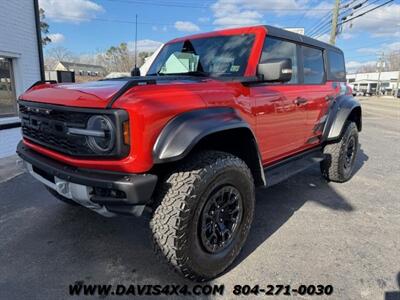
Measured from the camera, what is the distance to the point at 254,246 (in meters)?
2.95

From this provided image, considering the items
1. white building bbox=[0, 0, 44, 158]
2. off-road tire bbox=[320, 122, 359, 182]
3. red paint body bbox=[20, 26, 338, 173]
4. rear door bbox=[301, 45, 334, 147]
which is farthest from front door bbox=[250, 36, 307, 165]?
white building bbox=[0, 0, 44, 158]

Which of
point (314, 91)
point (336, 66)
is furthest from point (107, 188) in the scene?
point (336, 66)

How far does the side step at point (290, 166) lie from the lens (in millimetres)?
3235

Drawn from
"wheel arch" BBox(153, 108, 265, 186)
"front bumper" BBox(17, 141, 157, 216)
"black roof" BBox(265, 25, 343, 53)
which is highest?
"black roof" BBox(265, 25, 343, 53)

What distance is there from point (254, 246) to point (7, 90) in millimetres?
10152

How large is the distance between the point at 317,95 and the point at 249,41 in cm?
138

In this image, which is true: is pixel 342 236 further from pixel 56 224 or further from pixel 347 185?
pixel 56 224

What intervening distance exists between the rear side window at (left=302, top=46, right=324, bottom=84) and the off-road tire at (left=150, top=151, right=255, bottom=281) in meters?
2.11

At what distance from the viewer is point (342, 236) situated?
3.16m

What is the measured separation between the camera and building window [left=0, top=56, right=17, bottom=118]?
9898 mm

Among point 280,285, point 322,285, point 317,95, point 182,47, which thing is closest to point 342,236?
point 322,285

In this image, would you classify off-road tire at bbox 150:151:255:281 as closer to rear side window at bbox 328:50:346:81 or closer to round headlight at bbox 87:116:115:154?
round headlight at bbox 87:116:115:154

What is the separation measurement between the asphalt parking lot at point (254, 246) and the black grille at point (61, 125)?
975 mm

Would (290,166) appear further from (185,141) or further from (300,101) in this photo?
(185,141)
